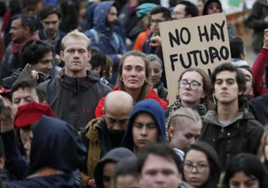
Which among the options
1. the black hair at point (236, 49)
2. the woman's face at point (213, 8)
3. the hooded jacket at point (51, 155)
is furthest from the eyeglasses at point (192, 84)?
the woman's face at point (213, 8)

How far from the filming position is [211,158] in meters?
9.37

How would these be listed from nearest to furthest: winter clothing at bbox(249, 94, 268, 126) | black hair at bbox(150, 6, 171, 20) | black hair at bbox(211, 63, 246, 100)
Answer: black hair at bbox(211, 63, 246, 100)
winter clothing at bbox(249, 94, 268, 126)
black hair at bbox(150, 6, 171, 20)

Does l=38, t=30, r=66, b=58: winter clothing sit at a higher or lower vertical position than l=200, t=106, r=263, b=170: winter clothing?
higher

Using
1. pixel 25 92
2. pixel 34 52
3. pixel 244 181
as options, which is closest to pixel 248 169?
pixel 244 181

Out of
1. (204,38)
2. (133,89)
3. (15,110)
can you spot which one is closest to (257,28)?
(204,38)

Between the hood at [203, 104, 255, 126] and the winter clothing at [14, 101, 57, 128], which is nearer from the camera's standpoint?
the winter clothing at [14, 101, 57, 128]

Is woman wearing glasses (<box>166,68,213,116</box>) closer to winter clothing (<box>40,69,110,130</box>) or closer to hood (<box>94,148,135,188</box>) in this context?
winter clothing (<box>40,69,110,130</box>)

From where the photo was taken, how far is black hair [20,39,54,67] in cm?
1283

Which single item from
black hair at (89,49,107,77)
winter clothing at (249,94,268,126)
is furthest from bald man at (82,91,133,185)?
black hair at (89,49,107,77)

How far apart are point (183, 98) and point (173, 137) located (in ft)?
2.97

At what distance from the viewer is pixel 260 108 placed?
11719 millimetres

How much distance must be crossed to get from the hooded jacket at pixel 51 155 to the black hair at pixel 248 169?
1.24 m

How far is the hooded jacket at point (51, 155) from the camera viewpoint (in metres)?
8.87

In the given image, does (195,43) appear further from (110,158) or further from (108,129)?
(110,158)
